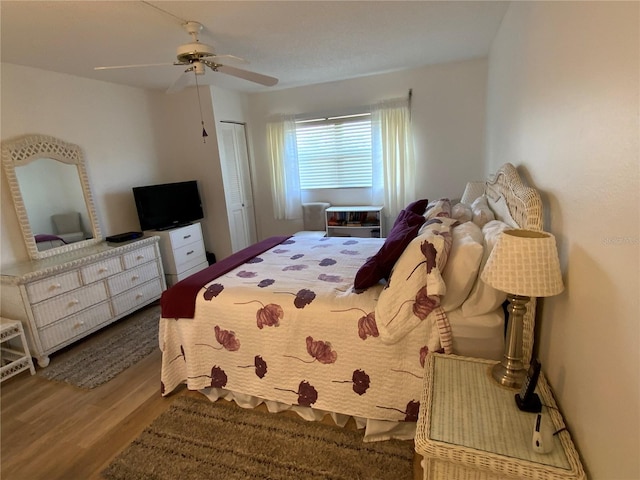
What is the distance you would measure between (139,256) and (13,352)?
1.21 m

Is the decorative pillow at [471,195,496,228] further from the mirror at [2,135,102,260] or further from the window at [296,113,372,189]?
the mirror at [2,135,102,260]

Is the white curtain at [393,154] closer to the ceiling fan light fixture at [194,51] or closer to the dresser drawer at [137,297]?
the ceiling fan light fixture at [194,51]

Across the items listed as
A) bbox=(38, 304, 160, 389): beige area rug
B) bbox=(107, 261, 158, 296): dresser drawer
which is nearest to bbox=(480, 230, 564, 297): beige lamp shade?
bbox=(38, 304, 160, 389): beige area rug

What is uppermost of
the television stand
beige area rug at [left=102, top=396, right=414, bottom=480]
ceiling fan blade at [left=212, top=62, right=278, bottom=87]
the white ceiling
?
the white ceiling

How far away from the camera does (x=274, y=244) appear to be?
318cm

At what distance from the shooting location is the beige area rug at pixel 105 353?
249cm

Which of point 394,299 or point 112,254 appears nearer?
point 394,299

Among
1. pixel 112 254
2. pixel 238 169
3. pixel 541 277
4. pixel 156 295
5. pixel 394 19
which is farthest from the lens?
pixel 238 169

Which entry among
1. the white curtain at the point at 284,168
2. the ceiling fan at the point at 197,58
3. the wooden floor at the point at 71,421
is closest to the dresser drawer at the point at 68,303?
the wooden floor at the point at 71,421

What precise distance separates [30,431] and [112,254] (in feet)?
5.10

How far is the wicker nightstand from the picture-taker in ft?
3.26

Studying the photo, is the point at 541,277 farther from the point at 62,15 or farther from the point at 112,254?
the point at 112,254

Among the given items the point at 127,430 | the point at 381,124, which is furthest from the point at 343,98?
the point at 127,430

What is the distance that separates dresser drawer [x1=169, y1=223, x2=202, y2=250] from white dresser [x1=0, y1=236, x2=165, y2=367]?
253 mm
